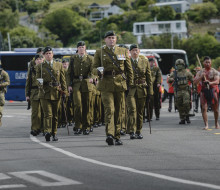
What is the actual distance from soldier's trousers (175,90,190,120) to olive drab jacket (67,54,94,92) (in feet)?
14.4

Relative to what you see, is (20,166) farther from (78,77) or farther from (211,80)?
(211,80)

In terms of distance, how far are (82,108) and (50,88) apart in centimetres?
207

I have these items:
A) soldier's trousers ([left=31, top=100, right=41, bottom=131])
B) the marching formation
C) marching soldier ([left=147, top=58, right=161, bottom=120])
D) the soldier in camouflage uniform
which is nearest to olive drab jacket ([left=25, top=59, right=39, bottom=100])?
the marching formation

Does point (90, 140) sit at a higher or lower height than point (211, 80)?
lower

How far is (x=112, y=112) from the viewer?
13.2 meters

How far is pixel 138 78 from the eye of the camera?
14.9 m

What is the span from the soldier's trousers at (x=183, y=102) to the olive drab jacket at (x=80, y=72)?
4.40 metres

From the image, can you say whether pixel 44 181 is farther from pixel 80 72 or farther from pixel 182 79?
pixel 182 79

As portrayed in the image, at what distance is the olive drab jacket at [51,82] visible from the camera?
1444cm

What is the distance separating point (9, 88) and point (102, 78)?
2273 cm

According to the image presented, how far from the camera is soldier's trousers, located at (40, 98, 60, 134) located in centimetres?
1426

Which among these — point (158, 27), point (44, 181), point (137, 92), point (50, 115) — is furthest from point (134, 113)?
point (158, 27)

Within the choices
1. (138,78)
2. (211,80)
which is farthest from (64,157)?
(211,80)

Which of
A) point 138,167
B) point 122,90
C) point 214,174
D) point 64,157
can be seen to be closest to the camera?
point 214,174
